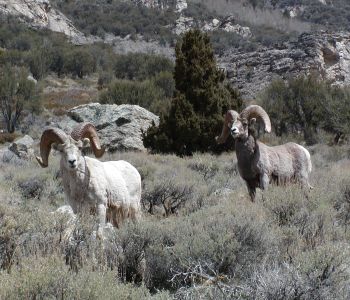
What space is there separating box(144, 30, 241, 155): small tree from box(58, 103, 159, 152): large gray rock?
119 centimetres

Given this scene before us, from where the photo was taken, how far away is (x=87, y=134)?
792 cm

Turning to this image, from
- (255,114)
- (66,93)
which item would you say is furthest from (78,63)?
(255,114)

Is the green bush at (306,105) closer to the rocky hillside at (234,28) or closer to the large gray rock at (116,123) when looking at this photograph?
the rocky hillside at (234,28)

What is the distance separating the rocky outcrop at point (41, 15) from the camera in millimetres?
70062

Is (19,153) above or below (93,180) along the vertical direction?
below

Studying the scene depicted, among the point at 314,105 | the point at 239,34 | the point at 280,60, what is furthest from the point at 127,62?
the point at 239,34

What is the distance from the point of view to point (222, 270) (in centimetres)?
494

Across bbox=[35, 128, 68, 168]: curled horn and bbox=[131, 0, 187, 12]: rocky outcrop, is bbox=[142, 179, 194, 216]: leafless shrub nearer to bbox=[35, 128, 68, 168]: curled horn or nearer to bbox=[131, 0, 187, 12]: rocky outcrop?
bbox=[35, 128, 68, 168]: curled horn

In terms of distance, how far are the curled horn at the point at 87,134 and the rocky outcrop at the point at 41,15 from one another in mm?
63584

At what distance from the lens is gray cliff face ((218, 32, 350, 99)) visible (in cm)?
3366

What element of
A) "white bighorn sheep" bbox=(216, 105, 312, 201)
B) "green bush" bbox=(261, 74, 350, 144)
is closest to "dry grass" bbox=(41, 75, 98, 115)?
"green bush" bbox=(261, 74, 350, 144)

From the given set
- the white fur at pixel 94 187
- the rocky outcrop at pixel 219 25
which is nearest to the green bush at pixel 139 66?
the rocky outcrop at pixel 219 25

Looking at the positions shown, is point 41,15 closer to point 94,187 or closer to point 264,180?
point 264,180

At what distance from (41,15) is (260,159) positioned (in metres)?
69.4
